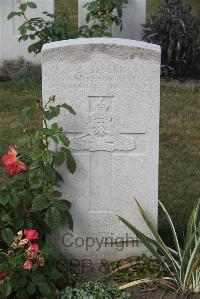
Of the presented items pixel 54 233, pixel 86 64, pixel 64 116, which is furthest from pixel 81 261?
pixel 86 64

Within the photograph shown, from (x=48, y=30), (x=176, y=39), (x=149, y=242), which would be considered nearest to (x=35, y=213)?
(x=149, y=242)

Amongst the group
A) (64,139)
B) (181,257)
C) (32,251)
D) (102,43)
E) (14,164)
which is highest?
(102,43)

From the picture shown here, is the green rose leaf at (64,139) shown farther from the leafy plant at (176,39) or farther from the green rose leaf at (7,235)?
the leafy plant at (176,39)

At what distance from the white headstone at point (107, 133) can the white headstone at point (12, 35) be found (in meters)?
5.19

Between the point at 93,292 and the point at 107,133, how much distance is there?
2.82ft

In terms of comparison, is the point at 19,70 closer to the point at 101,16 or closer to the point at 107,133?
the point at 101,16

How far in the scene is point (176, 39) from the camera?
28.2ft

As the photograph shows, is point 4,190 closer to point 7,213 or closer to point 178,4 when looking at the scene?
point 7,213

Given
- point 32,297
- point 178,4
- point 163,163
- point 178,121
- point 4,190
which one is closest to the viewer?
point 32,297

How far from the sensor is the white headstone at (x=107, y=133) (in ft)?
12.7

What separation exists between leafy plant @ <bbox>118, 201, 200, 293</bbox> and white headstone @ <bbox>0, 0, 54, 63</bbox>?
5.38m

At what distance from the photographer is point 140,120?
3.93 meters

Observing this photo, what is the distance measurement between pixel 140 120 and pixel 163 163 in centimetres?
226

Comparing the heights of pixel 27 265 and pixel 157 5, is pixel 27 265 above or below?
below
